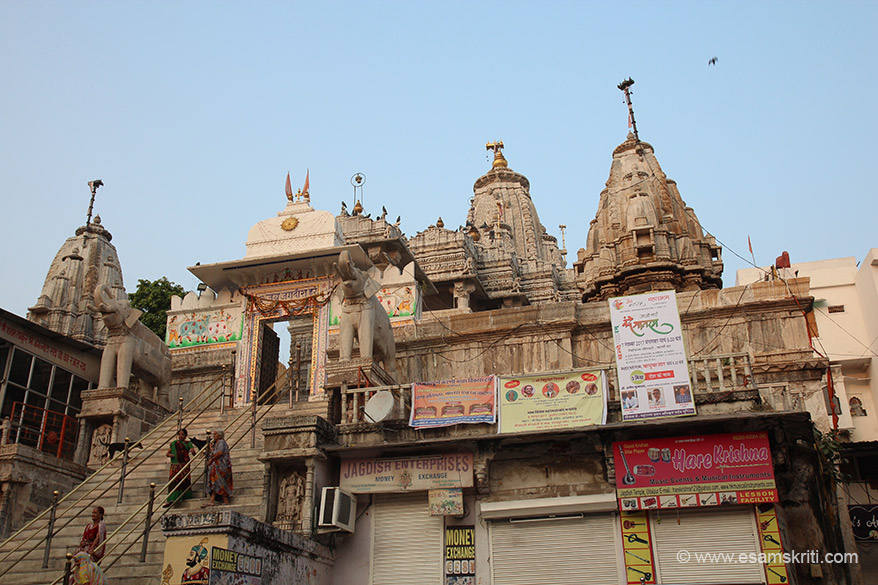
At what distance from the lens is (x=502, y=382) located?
13.5 m

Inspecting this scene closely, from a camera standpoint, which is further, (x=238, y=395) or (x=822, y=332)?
(x=822, y=332)

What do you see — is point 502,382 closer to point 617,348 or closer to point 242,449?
point 617,348

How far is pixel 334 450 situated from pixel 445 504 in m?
2.05

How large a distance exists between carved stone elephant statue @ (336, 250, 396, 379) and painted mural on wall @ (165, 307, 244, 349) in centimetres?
557

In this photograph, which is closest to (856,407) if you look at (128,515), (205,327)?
(205,327)

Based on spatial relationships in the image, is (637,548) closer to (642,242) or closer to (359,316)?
(359,316)

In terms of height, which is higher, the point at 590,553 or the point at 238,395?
the point at 238,395

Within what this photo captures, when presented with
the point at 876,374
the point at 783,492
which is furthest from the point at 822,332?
the point at 783,492

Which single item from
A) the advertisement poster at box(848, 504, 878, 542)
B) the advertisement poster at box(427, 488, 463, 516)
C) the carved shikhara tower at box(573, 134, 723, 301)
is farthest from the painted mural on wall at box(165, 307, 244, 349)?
the advertisement poster at box(848, 504, 878, 542)

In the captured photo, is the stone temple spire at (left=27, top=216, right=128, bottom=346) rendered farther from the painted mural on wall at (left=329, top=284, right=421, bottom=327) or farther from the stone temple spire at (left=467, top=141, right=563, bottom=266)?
the stone temple spire at (left=467, top=141, right=563, bottom=266)

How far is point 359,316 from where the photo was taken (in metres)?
16.5

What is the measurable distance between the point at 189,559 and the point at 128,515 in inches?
153

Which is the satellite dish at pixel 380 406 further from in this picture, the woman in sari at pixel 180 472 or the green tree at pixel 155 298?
the green tree at pixel 155 298

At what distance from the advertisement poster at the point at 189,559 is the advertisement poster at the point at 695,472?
6199 millimetres
